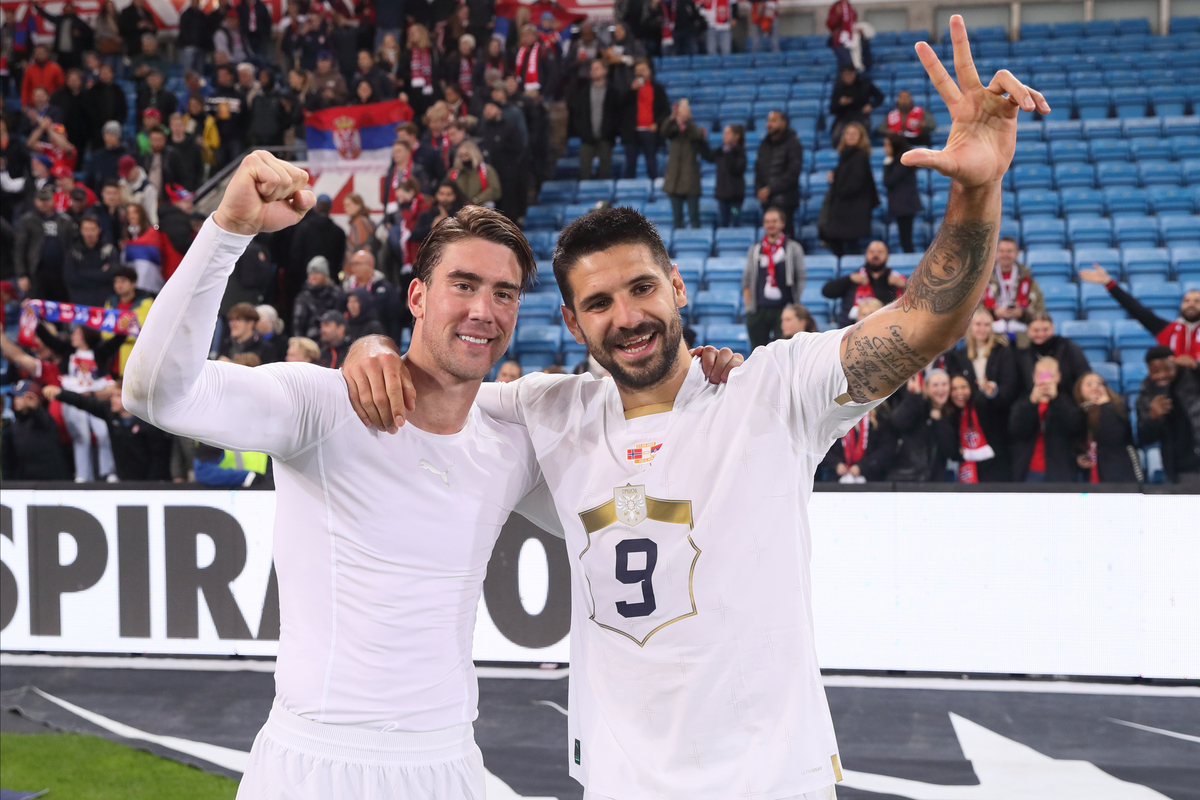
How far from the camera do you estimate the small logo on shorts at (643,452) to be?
9.18 ft

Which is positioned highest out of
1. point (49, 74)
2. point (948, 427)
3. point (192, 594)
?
point (49, 74)

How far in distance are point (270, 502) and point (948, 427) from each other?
4.73 meters

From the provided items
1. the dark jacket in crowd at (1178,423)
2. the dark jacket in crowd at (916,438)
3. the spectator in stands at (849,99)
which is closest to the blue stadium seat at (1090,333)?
the dark jacket in crowd at (1178,423)

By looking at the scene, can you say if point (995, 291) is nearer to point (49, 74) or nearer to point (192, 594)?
point (192, 594)

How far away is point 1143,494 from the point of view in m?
6.41

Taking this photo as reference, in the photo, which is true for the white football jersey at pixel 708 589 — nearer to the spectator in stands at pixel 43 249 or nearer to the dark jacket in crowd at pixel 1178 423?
the dark jacket in crowd at pixel 1178 423

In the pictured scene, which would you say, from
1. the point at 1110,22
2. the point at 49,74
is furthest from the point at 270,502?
the point at 1110,22

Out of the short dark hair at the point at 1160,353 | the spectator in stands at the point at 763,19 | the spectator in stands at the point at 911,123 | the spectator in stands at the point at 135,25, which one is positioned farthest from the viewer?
the spectator in stands at the point at 135,25

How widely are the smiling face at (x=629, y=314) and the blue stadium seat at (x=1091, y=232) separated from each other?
9.92 meters

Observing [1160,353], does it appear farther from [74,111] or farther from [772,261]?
[74,111]

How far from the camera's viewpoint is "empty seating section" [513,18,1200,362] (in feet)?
34.7

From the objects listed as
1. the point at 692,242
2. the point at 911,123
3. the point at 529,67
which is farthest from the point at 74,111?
the point at 911,123

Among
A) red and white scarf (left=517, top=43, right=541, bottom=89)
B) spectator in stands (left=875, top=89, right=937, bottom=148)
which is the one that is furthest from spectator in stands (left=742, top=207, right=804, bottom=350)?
red and white scarf (left=517, top=43, right=541, bottom=89)

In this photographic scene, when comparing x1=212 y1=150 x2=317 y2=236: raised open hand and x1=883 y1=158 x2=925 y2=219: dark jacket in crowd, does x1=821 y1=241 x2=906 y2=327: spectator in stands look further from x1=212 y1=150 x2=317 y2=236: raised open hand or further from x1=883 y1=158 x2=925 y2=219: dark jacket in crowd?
x1=212 y1=150 x2=317 y2=236: raised open hand
